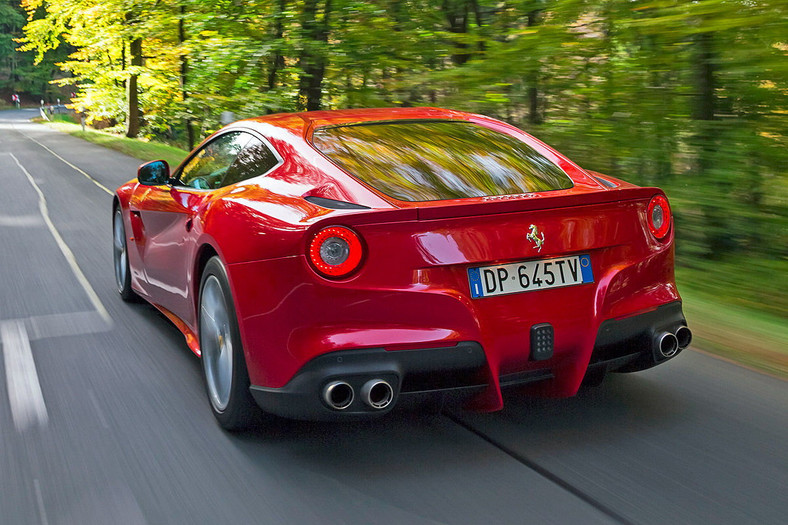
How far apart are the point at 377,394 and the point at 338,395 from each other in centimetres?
14

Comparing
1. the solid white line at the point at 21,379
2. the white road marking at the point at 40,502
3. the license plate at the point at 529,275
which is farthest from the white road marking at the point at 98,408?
the license plate at the point at 529,275

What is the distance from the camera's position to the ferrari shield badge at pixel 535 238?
10.5 ft

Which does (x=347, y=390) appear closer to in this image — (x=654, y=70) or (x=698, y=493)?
(x=698, y=493)

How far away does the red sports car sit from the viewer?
3.04m

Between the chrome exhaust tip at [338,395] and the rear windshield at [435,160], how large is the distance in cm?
77

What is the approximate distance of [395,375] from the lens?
3.03m

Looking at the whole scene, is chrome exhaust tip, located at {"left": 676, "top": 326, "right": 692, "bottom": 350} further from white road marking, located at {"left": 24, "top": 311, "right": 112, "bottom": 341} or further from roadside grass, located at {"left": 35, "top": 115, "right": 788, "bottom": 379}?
white road marking, located at {"left": 24, "top": 311, "right": 112, "bottom": 341}

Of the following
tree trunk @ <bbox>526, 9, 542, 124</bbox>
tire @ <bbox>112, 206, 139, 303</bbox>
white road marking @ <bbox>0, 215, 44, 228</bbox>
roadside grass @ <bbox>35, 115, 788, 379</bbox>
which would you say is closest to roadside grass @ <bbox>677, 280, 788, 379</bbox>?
roadside grass @ <bbox>35, 115, 788, 379</bbox>

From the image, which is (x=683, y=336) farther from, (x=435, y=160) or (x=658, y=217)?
(x=435, y=160)

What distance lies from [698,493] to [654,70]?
20.3 ft

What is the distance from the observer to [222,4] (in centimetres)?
1539

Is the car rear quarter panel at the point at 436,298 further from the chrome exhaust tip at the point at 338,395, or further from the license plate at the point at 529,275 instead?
the chrome exhaust tip at the point at 338,395

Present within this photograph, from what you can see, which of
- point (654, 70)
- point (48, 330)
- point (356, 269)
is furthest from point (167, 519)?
point (654, 70)

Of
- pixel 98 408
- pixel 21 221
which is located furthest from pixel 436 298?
pixel 21 221
